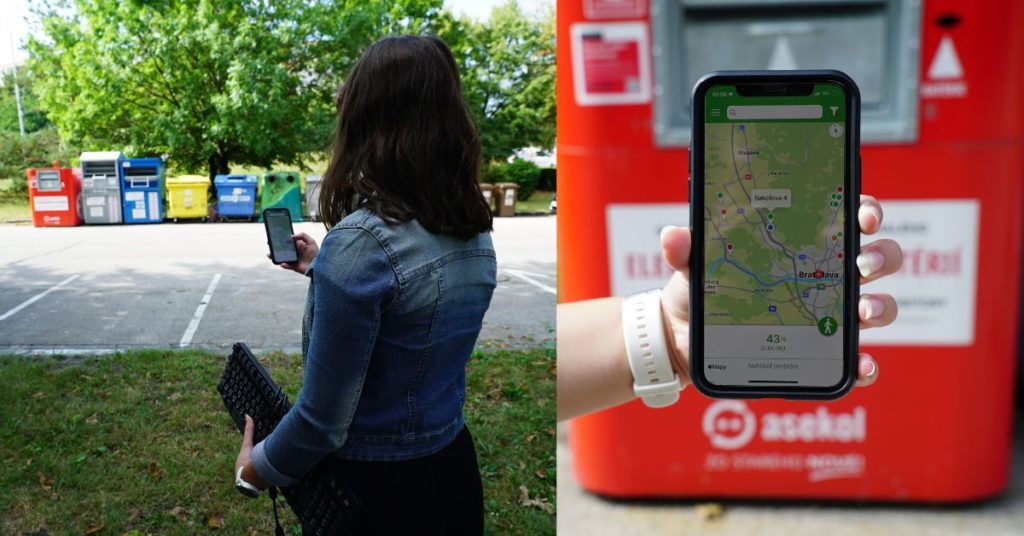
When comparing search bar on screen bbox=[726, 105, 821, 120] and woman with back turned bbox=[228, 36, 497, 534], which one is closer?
search bar on screen bbox=[726, 105, 821, 120]

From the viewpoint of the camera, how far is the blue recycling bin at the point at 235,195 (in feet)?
15.6

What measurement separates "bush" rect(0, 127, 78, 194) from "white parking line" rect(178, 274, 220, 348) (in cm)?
89

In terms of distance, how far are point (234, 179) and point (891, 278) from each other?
13.3 feet

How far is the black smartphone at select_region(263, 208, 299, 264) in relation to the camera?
5.25 ft

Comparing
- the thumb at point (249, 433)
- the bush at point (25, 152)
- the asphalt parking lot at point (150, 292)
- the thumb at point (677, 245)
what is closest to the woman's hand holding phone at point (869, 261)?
the thumb at point (677, 245)

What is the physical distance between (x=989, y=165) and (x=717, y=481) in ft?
2.42

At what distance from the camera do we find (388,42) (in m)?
1.24

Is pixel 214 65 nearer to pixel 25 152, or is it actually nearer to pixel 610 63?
pixel 25 152

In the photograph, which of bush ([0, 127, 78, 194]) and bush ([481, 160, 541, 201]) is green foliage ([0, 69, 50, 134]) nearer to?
bush ([0, 127, 78, 194])

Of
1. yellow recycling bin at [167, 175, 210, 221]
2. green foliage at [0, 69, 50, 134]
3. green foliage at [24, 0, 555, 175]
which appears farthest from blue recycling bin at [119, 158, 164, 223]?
green foliage at [0, 69, 50, 134]

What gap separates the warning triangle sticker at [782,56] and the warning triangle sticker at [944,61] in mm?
289

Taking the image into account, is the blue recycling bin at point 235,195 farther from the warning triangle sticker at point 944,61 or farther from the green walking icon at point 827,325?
the green walking icon at point 827,325

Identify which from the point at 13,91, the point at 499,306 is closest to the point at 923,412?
the point at 13,91

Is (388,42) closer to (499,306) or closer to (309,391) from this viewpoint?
(309,391)
